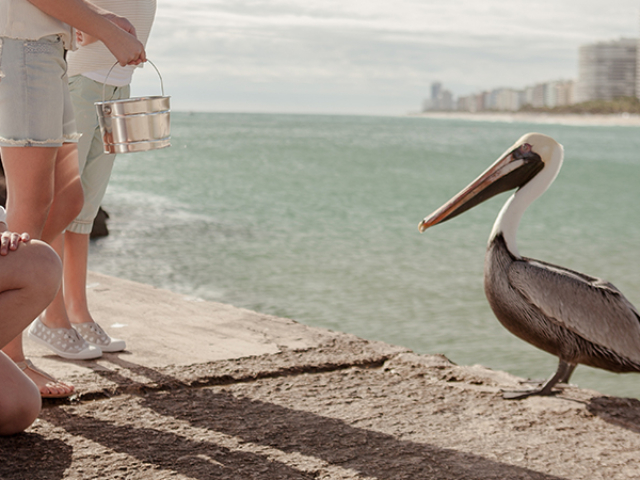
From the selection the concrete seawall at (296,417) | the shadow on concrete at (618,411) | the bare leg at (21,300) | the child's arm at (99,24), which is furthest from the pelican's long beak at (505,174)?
the bare leg at (21,300)

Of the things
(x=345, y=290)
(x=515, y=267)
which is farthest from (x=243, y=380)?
(x=345, y=290)

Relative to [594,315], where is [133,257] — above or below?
below

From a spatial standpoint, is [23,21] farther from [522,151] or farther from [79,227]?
[522,151]

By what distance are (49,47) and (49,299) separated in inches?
28.0

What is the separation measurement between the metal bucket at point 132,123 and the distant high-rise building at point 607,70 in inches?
5546

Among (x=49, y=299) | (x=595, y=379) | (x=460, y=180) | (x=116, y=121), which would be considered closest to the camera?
(x=49, y=299)

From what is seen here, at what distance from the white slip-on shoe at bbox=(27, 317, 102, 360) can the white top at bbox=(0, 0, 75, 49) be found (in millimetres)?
954

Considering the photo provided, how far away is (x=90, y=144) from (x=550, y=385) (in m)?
1.74

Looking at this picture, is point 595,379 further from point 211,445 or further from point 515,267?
point 211,445

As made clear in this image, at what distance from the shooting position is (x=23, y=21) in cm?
197

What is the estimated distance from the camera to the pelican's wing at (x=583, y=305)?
8.32 feet

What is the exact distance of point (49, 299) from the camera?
5.70ft

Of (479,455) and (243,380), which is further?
(243,380)

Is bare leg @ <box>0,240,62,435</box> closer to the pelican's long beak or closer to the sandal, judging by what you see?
the sandal
